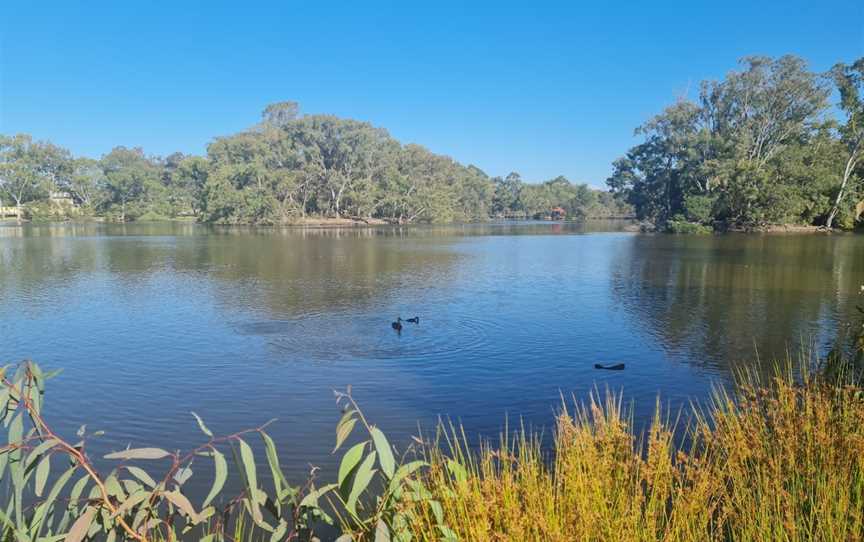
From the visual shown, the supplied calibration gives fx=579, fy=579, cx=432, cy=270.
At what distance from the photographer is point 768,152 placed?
178 ft

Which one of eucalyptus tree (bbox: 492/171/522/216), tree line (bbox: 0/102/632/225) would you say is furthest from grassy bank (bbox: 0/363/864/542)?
eucalyptus tree (bbox: 492/171/522/216)

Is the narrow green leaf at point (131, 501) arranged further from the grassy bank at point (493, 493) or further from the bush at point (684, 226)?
the bush at point (684, 226)

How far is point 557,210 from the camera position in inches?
4737

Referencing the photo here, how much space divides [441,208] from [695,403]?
7730 cm

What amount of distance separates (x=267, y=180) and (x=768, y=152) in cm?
5440

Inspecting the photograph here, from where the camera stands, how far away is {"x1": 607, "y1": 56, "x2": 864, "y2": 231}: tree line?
47.9 meters

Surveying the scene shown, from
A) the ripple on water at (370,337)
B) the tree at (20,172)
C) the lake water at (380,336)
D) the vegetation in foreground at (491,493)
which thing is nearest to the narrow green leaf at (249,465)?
the vegetation in foreground at (491,493)

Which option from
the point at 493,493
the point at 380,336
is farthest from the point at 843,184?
the point at 493,493

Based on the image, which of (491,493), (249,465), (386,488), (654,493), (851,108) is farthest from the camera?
(851,108)

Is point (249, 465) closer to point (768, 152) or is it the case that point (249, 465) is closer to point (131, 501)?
point (131, 501)

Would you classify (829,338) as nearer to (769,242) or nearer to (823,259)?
(823,259)

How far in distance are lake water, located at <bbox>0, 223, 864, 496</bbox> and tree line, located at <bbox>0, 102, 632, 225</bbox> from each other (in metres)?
45.9

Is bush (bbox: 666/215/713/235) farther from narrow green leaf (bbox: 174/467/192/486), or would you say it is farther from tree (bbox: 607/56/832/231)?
narrow green leaf (bbox: 174/467/192/486)

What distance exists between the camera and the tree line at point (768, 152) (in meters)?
47.9
